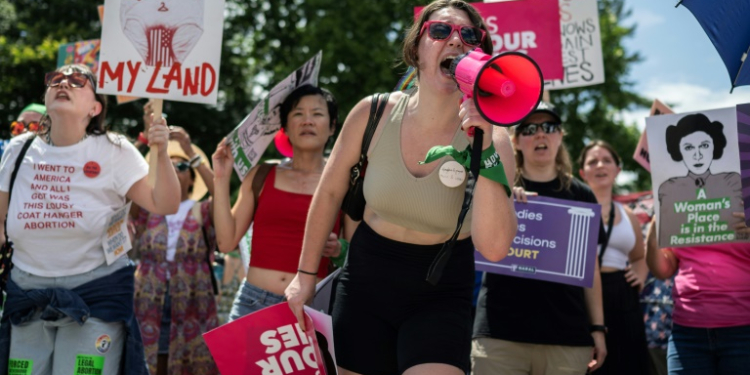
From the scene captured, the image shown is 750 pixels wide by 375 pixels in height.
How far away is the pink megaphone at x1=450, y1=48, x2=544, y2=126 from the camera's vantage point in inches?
103

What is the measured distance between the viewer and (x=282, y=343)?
3463 mm

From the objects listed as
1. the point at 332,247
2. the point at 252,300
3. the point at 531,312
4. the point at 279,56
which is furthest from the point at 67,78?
the point at 279,56

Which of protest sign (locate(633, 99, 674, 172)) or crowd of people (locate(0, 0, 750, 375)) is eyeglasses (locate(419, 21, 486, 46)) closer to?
crowd of people (locate(0, 0, 750, 375))

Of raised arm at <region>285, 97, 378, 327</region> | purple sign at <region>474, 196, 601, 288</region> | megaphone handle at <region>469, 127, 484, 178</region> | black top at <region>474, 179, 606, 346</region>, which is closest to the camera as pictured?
megaphone handle at <region>469, 127, 484, 178</region>

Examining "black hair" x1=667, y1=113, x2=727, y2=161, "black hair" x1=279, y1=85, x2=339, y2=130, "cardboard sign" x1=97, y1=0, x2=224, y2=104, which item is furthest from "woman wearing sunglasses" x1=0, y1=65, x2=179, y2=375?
"black hair" x1=667, y1=113, x2=727, y2=161

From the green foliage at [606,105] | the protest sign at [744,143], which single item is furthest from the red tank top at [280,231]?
the green foliage at [606,105]

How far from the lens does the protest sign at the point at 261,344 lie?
3445mm

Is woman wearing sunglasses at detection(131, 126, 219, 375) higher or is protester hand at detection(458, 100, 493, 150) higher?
protester hand at detection(458, 100, 493, 150)

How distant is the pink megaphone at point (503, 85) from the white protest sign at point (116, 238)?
7.25ft

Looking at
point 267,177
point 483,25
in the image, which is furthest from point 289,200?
point 483,25

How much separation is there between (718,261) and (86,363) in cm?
334

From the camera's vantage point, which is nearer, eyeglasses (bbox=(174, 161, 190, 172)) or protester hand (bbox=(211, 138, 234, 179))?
protester hand (bbox=(211, 138, 234, 179))

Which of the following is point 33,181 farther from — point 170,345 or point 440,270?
point 170,345

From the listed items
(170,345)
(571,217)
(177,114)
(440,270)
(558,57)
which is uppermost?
(177,114)
